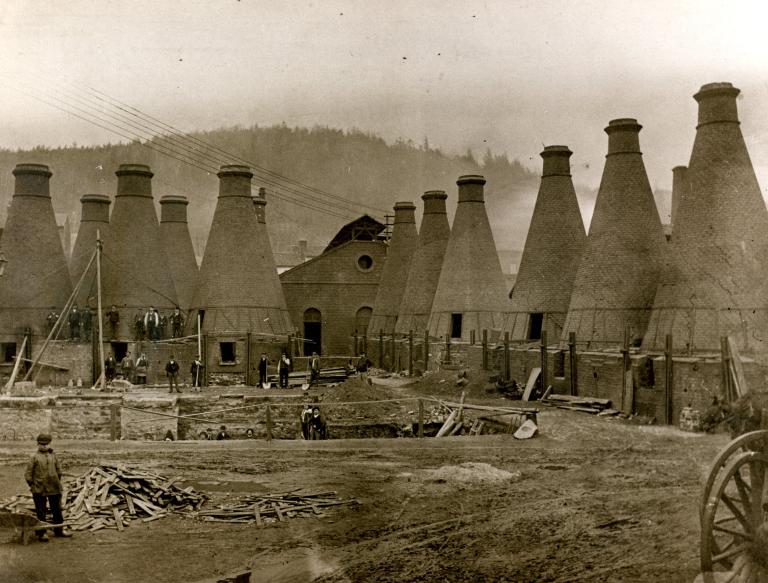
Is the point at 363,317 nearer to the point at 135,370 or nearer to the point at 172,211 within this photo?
the point at 172,211

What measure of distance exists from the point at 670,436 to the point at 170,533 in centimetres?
903

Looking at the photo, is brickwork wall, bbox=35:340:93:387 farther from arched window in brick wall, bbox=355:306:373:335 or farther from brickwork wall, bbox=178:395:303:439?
arched window in brick wall, bbox=355:306:373:335

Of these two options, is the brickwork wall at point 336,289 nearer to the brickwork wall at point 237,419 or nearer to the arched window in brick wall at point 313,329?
the arched window in brick wall at point 313,329

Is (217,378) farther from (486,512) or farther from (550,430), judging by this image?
(486,512)

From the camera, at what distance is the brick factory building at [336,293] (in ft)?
118

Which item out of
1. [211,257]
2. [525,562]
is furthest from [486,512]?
[211,257]

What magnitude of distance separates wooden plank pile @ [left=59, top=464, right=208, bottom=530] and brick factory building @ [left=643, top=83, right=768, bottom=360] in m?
11.6

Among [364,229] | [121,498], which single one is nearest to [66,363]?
[121,498]

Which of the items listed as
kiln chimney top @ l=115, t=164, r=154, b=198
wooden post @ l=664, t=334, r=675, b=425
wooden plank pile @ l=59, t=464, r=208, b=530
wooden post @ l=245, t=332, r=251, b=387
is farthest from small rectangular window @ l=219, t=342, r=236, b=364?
wooden plank pile @ l=59, t=464, r=208, b=530

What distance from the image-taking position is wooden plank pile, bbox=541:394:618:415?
1648cm

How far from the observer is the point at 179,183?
290 feet

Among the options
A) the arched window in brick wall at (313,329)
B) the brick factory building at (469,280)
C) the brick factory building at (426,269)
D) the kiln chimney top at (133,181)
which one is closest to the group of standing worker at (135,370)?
the kiln chimney top at (133,181)

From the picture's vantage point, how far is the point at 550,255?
2480cm

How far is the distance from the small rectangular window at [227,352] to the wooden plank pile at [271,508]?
1777 cm
